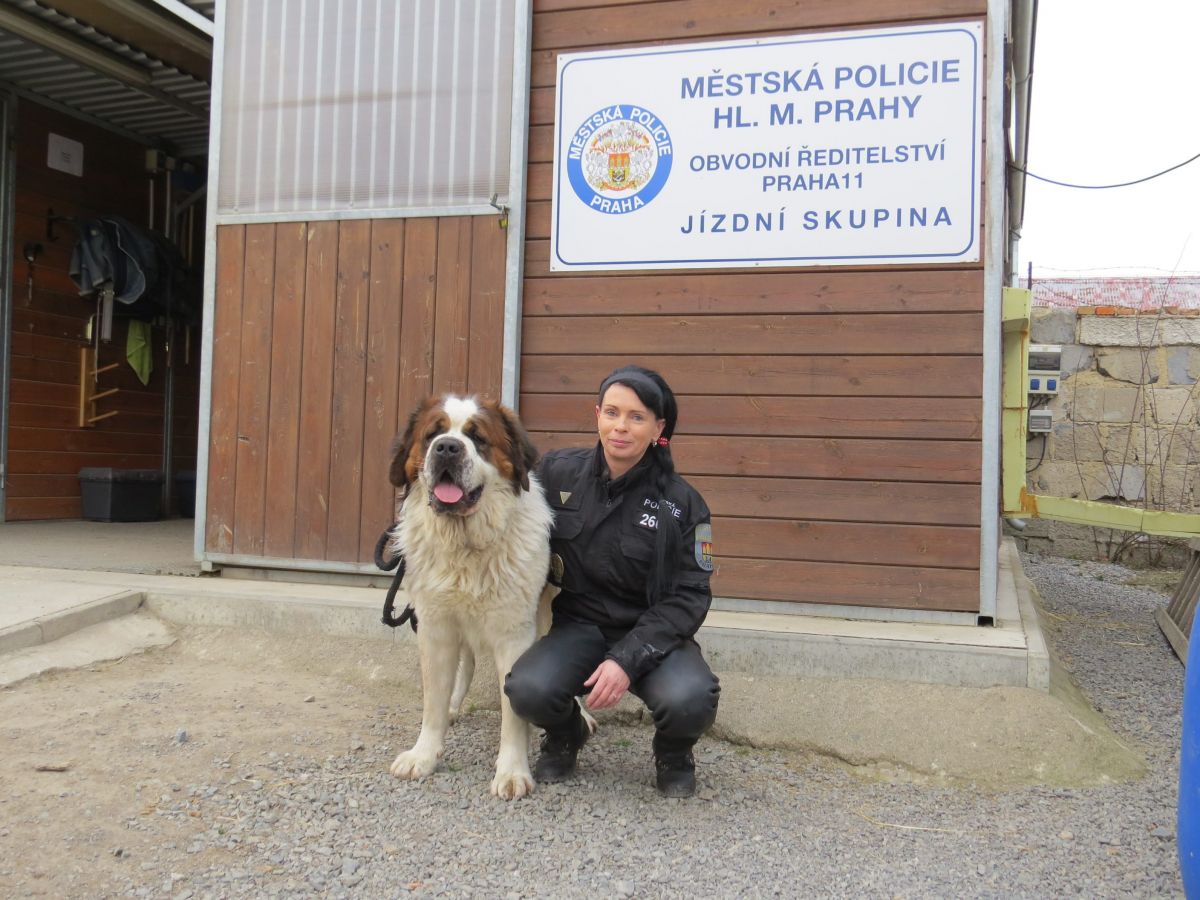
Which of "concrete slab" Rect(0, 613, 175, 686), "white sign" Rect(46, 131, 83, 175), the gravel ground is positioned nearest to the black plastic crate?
"white sign" Rect(46, 131, 83, 175)

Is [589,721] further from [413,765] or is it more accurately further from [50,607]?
[50,607]

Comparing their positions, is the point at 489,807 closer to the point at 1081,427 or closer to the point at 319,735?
the point at 319,735

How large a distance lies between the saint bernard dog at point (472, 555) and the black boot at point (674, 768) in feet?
1.48

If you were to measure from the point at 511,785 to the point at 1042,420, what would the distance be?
7334 mm

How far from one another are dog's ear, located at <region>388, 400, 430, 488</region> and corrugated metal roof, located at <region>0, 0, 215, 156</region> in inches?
170

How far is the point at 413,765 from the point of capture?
308cm

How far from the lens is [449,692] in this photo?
125 inches

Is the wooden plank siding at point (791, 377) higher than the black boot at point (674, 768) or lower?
higher

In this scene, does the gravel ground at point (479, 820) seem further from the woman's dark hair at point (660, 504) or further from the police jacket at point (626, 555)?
the woman's dark hair at point (660, 504)

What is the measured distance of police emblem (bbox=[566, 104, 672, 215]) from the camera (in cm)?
464

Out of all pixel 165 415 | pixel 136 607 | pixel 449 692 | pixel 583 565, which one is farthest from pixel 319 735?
pixel 165 415

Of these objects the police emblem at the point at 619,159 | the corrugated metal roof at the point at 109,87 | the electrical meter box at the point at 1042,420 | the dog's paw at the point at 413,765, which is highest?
the corrugated metal roof at the point at 109,87

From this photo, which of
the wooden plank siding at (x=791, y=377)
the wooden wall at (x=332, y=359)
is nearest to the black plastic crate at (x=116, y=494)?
the wooden wall at (x=332, y=359)

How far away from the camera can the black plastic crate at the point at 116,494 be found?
788 centimetres
